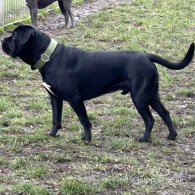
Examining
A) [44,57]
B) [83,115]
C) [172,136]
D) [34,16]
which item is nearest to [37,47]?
[44,57]

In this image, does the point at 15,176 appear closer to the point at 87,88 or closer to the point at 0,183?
the point at 0,183

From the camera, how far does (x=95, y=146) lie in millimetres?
6641

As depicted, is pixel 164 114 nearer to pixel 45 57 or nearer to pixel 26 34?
pixel 45 57

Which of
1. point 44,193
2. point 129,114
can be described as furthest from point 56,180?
point 129,114

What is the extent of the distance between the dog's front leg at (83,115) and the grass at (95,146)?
111 mm

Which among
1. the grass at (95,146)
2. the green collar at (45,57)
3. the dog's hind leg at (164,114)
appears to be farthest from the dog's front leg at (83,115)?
the dog's hind leg at (164,114)

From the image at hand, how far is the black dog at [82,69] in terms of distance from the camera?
255 inches

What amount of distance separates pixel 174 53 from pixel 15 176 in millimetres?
6472

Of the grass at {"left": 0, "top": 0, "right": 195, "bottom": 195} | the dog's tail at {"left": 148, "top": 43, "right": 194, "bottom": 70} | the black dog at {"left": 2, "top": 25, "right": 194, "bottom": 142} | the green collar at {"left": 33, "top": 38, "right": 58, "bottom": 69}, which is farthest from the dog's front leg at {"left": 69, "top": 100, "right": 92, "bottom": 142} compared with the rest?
the dog's tail at {"left": 148, "top": 43, "right": 194, "bottom": 70}

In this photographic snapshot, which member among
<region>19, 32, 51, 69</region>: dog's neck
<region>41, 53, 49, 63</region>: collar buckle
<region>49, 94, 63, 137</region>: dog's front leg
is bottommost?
<region>49, 94, 63, 137</region>: dog's front leg

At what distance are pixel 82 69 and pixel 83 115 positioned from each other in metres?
0.51

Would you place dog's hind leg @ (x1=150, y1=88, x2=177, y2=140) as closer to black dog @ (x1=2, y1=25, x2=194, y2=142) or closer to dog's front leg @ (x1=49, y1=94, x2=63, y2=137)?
black dog @ (x1=2, y1=25, x2=194, y2=142)

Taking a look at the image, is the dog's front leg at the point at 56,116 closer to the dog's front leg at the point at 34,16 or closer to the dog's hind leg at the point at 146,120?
the dog's hind leg at the point at 146,120

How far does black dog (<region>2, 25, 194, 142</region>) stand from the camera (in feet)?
21.2
